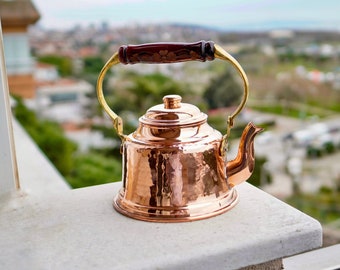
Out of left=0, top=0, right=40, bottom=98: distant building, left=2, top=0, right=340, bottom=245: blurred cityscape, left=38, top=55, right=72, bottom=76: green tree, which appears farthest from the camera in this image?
left=38, top=55, right=72, bottom=76: green tree

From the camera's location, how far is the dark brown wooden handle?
0.58 meters

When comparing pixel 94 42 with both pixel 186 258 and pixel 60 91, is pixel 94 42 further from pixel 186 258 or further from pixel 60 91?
pixel 186 258

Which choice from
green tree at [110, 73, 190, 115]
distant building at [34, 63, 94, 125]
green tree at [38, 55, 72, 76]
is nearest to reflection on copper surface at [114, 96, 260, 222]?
green tree at [110, 73, 190, 115]

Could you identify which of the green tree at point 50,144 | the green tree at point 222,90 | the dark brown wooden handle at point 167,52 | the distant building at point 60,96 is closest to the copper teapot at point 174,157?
the dark brown wooden handle at point 167,52

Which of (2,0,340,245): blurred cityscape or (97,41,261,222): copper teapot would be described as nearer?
(97,41,261,222): copper teapot

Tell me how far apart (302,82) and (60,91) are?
5.02 metres

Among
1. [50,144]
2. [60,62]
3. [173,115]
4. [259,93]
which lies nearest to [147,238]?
[173,115]

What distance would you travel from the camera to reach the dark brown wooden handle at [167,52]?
1.91 feet

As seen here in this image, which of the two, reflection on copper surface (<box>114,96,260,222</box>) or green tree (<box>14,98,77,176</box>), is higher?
reflection on copper surface (<box>114,96,260,222</box>)

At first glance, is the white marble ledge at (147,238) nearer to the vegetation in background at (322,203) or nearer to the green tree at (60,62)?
the vegetation in background at (322,203)

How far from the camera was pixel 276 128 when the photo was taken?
1060cm

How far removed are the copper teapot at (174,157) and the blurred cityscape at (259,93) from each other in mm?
8033

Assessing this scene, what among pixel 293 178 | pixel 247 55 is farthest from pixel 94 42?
pixel 293 178

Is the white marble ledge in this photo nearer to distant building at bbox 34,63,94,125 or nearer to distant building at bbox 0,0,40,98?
distant building at bbox 0,0,40,98
